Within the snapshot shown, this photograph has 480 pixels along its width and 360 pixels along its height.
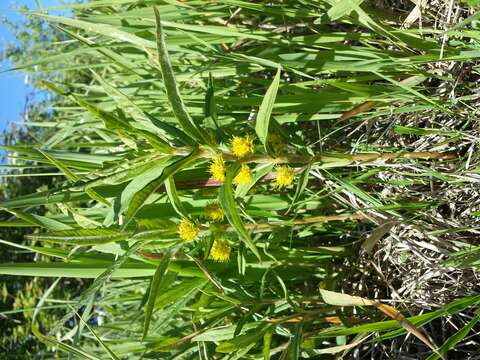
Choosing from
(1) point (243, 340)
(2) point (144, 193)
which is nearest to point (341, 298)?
(1) point (243, 340)

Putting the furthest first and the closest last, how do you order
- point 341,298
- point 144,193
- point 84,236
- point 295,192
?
point 295,192 → point 341,298 → point 84,236 → point 144,193

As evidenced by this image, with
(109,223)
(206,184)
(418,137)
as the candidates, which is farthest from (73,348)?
(418,137)

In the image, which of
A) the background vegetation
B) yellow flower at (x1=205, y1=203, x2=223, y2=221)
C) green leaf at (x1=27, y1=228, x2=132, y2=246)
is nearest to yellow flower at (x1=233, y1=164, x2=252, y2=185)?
the background vegetation

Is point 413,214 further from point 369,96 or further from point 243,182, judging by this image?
point 243,182

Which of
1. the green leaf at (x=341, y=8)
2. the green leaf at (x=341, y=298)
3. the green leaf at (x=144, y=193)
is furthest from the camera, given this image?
the green leaf at (x=341, y=298)

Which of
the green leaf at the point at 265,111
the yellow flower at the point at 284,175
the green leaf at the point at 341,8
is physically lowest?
the yellow flower at the point at 284,175

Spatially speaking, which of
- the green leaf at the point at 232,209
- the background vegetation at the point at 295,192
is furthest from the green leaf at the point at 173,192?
the green leaf at the point at 232,209

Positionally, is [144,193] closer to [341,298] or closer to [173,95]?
[173,95]

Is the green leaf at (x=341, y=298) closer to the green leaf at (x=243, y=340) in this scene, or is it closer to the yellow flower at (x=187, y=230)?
Result: the green leaf at (x=243, y=340)
